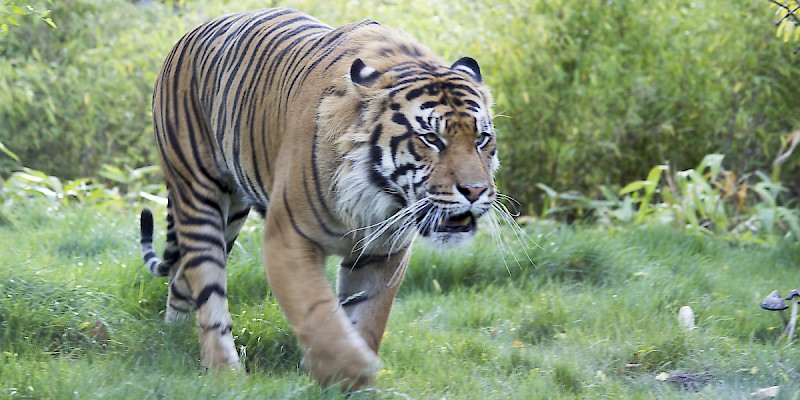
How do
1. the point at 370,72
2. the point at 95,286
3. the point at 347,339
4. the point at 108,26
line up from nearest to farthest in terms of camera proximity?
the point at 347,339 → the point at 370,72 → the point at 95,286 → the point at 108,26

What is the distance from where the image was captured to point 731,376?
3916 millimetres

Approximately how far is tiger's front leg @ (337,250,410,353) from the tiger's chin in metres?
0.34

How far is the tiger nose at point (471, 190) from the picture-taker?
3318 mm

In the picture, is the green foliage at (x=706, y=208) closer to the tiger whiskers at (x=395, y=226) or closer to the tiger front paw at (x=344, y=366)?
the tiger whiskers at (x=395, y=226)

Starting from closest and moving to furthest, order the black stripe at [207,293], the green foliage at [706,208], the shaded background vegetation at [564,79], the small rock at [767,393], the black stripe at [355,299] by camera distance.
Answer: the small rock at [767,393] < the black stripe at [355,299] < the black stripe at [207,293] < the green foliage at [706,208] < the shaded background vegetation at [564,79]

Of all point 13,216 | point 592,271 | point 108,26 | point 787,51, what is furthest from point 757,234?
point 108,26

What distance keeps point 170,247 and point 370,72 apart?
1.67 m

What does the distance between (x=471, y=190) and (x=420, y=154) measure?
0.22 m

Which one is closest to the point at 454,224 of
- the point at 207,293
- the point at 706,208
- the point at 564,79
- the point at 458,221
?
the point at 458,221

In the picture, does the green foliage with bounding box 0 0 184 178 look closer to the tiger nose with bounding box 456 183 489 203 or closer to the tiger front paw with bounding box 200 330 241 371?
the tiger front paw with bounding box 200 330 241 371

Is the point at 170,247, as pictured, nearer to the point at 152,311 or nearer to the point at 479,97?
the point at 152,311

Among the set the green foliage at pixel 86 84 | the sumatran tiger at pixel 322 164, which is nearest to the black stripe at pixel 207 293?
Result: the sumatran tiger at pixel 322 164

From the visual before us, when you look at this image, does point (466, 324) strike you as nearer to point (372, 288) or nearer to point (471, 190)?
point (372, 288)

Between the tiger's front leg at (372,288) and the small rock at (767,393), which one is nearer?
the small rock at (767,393)
